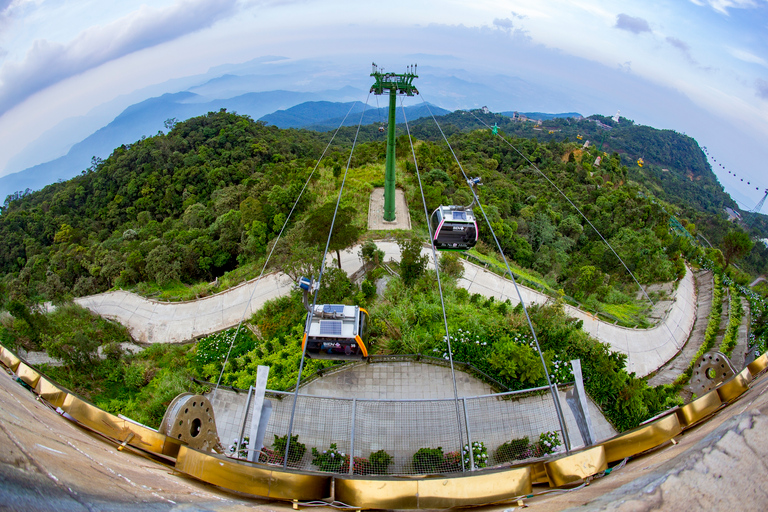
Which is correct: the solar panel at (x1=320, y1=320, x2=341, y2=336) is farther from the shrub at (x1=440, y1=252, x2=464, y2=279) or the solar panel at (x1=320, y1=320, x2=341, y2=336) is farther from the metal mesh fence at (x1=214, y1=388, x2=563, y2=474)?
the shrub at (x1=440, y1=252, x2=464, y2=279)

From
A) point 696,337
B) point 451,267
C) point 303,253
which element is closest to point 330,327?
point 303,253

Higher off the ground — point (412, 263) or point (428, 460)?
point (412, 263)

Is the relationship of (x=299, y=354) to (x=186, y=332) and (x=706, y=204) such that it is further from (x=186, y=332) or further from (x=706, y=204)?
(x=706, y=204)

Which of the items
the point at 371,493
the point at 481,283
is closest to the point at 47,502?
the point at 371,493

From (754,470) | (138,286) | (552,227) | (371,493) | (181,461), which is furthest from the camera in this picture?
A: (552,227)

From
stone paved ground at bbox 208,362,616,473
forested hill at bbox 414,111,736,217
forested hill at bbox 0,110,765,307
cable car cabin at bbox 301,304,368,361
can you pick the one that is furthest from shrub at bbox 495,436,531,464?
forested hill at bbox 414,111,736,217

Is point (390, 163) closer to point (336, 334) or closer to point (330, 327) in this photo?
point (330, 327)
